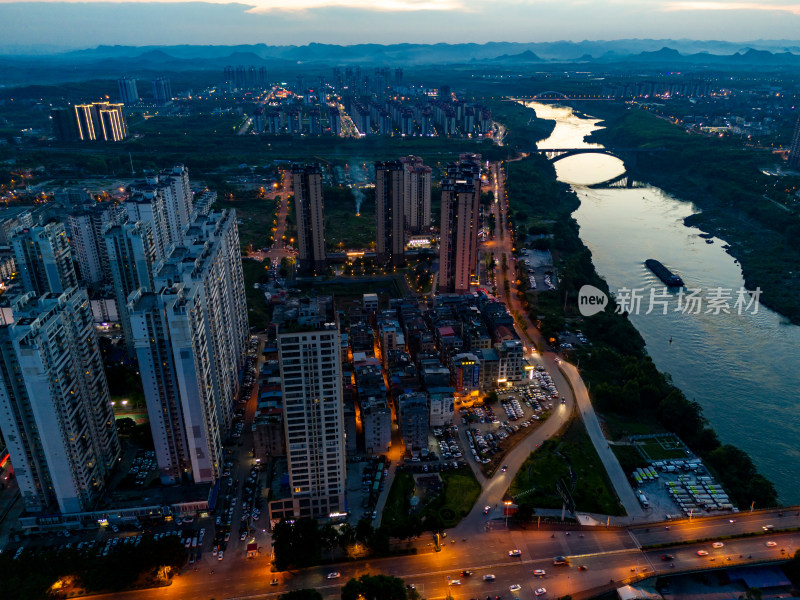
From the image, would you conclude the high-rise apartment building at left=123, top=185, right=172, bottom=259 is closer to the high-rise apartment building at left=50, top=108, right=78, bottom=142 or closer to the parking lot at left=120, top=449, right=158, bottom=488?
the parking lot at left=120, top=449, right=158, bottom=488

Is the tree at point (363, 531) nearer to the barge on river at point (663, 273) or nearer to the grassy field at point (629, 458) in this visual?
the grassy field at point (629, 458)

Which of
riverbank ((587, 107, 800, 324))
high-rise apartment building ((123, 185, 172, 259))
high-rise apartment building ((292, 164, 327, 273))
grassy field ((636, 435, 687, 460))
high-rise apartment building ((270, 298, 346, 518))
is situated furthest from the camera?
riverbank ((587, 107, 800, 324))

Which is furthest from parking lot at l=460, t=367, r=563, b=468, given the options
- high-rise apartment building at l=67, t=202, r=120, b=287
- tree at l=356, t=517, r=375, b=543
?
high-rise apartment building at l=67, t=202, r=120, b=287

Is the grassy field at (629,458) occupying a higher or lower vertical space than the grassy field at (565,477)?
lower

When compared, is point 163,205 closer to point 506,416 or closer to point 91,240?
point 91,240

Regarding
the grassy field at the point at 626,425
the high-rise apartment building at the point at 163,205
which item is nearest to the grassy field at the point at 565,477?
the grassy field at the point at 626,425

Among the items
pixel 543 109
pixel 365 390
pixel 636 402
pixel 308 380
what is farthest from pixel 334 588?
pixel 543 109

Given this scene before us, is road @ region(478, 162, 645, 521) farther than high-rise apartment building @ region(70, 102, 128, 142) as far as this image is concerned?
No
